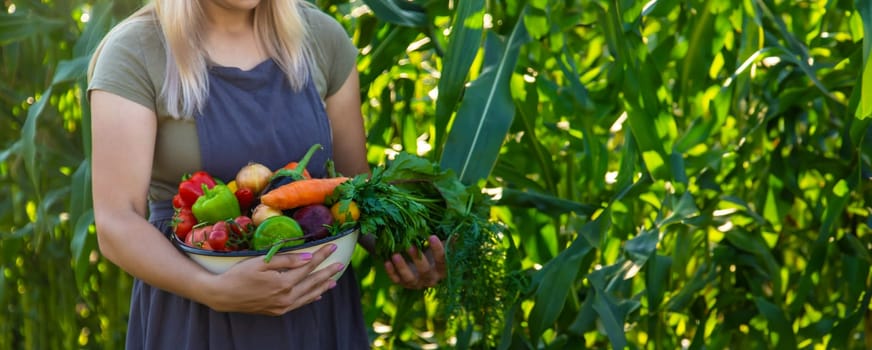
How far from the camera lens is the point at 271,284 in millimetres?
1145

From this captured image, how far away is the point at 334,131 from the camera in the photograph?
1.42m

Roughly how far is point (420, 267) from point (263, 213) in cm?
26

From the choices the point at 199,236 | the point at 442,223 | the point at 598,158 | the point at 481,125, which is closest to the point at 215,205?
the point at 199,236

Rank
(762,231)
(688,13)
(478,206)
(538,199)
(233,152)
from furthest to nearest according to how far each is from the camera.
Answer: (762,231)
(688,13)
(538,199)
(478,206)
(233,152)

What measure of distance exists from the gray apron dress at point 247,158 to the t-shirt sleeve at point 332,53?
0.17 ft

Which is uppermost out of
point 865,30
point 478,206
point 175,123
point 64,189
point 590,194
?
point 865,30

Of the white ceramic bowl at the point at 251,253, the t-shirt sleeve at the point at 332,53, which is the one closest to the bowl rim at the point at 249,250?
the white ceramic bowl at the point at 251,253

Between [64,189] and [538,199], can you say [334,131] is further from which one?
[64,189]

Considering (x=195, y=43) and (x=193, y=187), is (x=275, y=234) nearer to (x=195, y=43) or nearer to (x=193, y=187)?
(x=193, y=187)

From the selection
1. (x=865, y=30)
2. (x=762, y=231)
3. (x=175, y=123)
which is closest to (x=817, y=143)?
(x=762, y=231)

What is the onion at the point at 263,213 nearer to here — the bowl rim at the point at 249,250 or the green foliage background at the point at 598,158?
the bowl rim at the point at 249,250

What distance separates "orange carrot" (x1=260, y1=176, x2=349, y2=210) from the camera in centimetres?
113

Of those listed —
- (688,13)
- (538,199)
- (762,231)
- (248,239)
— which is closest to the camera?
(248,239)

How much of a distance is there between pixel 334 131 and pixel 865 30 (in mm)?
693
